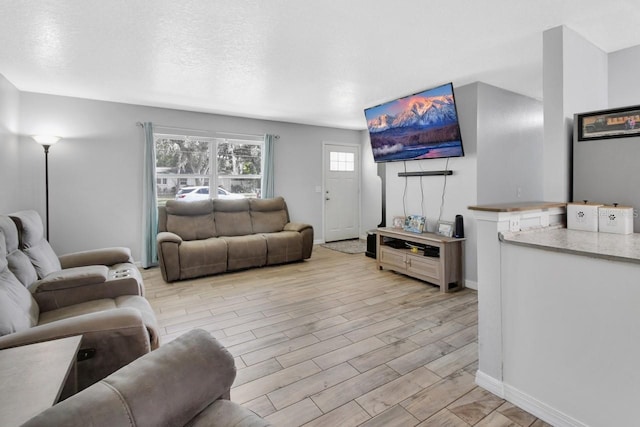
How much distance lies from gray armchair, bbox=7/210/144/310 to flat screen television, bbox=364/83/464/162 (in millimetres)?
3439

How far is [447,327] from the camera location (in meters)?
2.74

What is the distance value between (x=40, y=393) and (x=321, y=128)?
19.6ft

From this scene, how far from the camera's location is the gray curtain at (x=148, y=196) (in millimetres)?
4660

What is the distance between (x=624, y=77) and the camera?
9.31 ft

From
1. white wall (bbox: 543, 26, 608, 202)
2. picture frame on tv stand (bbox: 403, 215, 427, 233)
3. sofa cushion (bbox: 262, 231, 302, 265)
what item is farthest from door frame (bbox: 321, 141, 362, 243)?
white wall (bbox: 543, 26, 608, 202)

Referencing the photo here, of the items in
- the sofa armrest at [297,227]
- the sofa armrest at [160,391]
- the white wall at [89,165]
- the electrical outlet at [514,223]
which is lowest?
the sofa armrest at [160,391]

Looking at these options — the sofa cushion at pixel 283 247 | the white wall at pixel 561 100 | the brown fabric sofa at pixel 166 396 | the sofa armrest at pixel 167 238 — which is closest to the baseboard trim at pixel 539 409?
the white wall at pixel 561 100

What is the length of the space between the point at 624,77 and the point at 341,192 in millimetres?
4533

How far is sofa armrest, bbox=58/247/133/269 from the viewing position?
9.27ft

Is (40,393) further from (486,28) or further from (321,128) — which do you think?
(321,128)

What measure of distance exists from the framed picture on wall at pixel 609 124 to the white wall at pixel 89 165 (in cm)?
479

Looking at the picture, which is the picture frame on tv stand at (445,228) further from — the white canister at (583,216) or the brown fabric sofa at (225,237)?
the brown fabric sofa at (225,237)

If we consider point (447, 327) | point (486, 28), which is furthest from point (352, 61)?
point (447, 327)

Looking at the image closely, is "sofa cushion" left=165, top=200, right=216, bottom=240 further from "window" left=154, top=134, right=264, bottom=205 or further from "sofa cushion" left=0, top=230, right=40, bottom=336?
"sofa cushion" left=0, top=230, right=40, bottom=336
